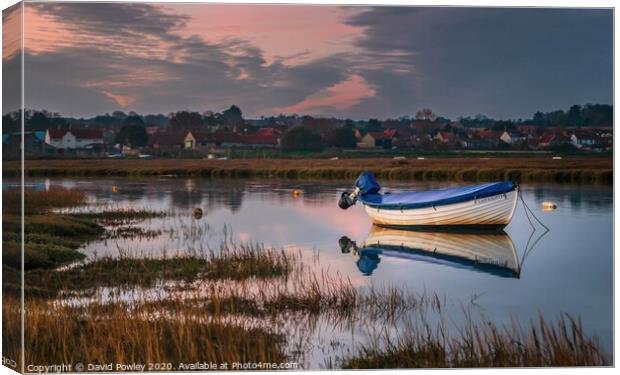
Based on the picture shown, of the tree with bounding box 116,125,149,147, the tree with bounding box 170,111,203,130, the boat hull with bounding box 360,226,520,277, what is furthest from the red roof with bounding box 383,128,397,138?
the tree with bounding box 116,125,149,147

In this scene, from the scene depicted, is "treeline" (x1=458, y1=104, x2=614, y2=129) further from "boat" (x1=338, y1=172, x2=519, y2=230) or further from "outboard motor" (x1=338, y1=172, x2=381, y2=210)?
"boat" (x1=338, y1=172, x2=519, y2=230)

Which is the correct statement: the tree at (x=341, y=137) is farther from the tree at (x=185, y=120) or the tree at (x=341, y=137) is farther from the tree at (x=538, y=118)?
the tree at (x=538, y=118)

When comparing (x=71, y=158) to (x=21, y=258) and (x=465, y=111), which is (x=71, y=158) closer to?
(x=21, y=258)

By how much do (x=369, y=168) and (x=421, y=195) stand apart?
234cm

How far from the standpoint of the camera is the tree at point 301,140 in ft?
33.9

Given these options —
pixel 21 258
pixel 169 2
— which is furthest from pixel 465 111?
pixel 21 258

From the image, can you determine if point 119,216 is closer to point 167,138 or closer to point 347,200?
point 347,200

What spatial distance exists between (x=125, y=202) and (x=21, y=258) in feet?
19.8

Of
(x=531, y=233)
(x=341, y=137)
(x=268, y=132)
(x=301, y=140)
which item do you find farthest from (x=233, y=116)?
(x=531, y=233)

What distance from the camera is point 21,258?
26.2 feet

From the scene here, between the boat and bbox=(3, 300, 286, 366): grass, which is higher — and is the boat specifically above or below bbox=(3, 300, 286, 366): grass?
above

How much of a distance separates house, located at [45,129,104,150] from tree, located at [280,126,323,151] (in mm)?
2151

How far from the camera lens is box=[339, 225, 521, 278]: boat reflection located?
11352 millimetres

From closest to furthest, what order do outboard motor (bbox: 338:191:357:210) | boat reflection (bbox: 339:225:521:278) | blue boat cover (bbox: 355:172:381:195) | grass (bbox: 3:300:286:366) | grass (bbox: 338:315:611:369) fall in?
grass (bbox: 3:300:286:366) → grass (bbox: 338:315:611:369) → boat reflection (bbox: 339:225:521:278) → blue boat cover (bbox: 355:172:381:195) → outboard motor (bbox: 338:191:357:210)
